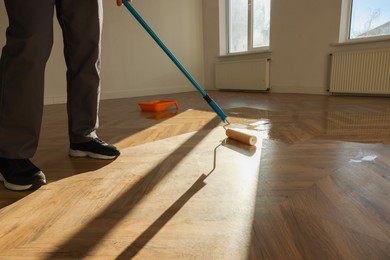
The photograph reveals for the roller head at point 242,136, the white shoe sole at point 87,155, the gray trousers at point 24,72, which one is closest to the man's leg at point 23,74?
the gray trousers at point 24,72

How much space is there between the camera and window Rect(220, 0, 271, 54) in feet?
13.9

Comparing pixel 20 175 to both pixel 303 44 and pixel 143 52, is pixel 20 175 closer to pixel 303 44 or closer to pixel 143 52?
pixel 303 44

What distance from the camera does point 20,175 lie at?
0.90 m

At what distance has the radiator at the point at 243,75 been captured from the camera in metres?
4.05

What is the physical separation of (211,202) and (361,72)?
305cm

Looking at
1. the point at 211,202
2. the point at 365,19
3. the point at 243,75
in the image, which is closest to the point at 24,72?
the point at 211,202

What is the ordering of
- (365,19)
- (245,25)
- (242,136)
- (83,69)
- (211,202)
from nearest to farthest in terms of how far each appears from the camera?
(211,202) < (83,69) < (242,136) < (365,19) < (245,25)

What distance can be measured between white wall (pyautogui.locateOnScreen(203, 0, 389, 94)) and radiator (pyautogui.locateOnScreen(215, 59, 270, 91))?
0.13 metres

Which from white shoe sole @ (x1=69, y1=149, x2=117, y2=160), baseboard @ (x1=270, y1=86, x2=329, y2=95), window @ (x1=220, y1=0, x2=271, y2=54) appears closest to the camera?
white shoe sole @ (x1=69, y1=149, x2=117, y2=160)

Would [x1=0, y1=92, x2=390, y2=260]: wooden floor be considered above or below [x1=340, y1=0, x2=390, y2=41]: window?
below

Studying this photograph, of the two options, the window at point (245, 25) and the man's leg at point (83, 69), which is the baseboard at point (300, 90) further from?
the man's leg at point (83, 69)

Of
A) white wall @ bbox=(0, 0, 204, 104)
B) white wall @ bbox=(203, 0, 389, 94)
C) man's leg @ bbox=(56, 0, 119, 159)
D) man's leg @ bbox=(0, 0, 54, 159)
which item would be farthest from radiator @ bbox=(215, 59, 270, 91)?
man's leg @ bbox=(0, 0, 54, 159)

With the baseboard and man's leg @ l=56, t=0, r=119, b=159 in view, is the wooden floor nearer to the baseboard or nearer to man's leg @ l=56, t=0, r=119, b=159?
man's leg @ l=56, t=0, r=119, b=159

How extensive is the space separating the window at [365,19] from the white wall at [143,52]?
2432mm
